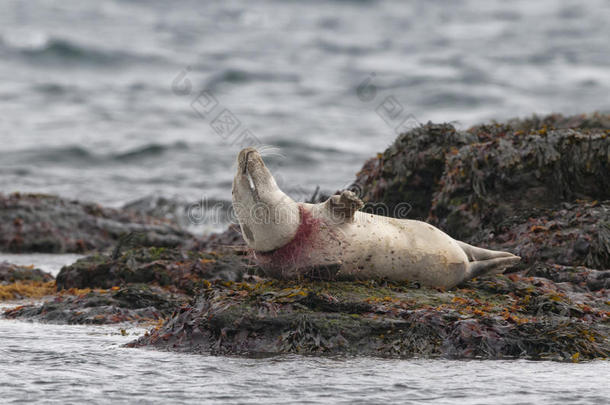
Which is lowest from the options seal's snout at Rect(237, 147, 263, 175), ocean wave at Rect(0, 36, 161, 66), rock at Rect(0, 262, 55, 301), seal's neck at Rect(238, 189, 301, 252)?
rock at Rect(0, 262, 55, 301)

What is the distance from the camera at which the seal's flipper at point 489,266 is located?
20.7 ft

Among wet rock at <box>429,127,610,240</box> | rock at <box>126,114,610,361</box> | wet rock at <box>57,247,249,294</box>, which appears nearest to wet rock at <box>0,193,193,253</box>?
wet rock at <box>57,247,249,294</box>

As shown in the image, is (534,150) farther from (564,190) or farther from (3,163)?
(3,163)

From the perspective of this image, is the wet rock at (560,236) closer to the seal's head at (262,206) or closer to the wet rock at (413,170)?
the wet rock at (413,170)

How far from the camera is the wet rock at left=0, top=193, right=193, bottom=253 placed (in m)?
11.7

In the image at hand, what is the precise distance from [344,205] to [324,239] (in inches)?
10.7

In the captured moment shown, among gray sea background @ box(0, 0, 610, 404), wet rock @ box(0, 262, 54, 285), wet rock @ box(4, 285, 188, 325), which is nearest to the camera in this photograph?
gray sea background @ box(0, 0, 610, 404)

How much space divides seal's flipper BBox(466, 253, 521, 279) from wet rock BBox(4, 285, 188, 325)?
2.41 meters

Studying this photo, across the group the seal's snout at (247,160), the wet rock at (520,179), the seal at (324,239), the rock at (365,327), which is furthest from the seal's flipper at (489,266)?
the seal's snout at (247,160)

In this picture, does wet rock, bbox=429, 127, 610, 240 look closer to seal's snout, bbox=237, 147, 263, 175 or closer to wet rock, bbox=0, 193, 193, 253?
seal's snout, bbox=237, 147, 263, 175

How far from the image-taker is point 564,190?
8.41 metres

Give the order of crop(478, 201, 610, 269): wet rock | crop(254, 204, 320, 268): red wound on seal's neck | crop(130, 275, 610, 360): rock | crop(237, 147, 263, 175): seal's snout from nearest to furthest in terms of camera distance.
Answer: crop(130, 275, 610, 360): rock
crop(237, 147, 263, 175): seal's snout
crop(254, 204, 320, 268): red wound on seal's neck
crop(478, 201, 610, 269): wet rock

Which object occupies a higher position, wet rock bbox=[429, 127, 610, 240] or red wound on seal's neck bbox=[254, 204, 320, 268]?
wet rock bbox=[429, 127, 610, 240]

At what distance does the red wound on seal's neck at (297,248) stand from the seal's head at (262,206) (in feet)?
0.13
